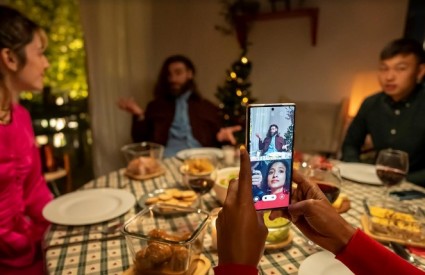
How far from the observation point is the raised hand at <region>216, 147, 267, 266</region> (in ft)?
1.45

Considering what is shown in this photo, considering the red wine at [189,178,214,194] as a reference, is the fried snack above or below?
below

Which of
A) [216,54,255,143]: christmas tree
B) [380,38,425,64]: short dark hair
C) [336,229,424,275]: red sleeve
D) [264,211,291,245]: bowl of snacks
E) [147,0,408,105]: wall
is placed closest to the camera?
[336,229,424,275]: red sleeve

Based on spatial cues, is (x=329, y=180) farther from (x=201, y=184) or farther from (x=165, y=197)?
(x=165, y=197)

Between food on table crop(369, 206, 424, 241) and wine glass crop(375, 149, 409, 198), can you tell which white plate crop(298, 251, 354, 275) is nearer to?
food on table crop(369, 206, 424, 241)

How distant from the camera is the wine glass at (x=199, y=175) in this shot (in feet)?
3.32

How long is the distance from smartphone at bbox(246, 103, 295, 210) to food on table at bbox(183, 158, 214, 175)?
58cm

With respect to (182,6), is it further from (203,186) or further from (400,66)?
(203,186)

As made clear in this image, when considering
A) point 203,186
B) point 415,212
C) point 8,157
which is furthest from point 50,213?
point 415,212

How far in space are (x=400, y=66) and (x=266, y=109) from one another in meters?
1.49

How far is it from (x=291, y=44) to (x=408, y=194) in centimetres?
228

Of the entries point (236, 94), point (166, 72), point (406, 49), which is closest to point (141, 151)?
point (166, 72)

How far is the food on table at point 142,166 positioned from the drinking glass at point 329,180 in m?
0.72

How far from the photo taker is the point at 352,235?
0.55 metres

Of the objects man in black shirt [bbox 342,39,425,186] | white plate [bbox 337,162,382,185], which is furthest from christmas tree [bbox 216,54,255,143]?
white plate [bbox 337,162,382,185]
